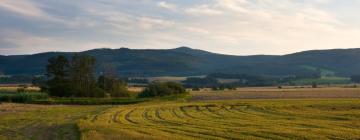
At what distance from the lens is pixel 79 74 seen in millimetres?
118938

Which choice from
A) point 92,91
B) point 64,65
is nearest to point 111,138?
point 92,91

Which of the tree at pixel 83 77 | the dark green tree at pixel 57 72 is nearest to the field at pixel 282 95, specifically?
the tree at pixel 83 77

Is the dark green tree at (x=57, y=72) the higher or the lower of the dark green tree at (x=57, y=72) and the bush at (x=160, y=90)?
the higher

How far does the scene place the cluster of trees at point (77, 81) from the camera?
377ft

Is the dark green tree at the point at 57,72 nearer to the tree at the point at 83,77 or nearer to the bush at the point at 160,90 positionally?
the tree at the point at 83,77

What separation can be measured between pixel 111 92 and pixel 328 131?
99.1 m

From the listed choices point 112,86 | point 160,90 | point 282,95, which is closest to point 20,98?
point 112,86

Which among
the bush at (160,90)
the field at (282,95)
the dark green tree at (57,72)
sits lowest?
the field at (282,95)

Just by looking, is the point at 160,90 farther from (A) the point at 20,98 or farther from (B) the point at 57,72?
(A) the point at 20,98

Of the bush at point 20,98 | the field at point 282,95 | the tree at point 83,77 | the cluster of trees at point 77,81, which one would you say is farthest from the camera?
the tree at point 83,77

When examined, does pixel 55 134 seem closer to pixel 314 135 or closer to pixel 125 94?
pixel 314 135

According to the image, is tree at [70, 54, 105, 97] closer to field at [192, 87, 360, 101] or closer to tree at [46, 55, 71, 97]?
tree at [46, 55, 71, 97]

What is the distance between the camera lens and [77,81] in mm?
119000

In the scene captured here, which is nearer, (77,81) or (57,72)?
(77,81)
